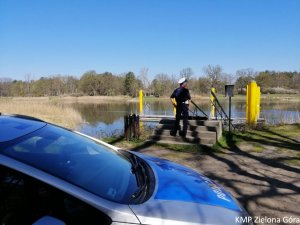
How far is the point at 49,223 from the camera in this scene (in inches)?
80.2

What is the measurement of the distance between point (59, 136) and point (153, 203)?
52.0 inches

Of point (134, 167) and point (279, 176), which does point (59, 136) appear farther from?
point (279, 176)

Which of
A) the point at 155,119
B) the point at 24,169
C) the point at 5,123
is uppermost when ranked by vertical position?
the point at 5,123

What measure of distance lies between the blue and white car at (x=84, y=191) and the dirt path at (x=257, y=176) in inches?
77.8

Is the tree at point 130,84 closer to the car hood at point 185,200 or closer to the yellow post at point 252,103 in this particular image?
the yellow post at point 252,103

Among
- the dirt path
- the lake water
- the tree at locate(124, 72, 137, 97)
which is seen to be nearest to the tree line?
the tree at locate(124, 72, 137, 97)

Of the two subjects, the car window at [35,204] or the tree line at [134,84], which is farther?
the tree line at [134,84]

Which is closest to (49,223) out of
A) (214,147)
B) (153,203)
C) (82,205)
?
(82,205)

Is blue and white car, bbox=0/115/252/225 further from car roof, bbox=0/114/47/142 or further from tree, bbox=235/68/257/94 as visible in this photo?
tree, bbox=235/68/257/94

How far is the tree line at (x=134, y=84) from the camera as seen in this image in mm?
80062

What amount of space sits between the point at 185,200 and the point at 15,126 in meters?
1.62

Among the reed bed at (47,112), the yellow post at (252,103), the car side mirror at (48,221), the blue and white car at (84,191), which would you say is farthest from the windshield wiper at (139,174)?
the reed bed at (47,112)

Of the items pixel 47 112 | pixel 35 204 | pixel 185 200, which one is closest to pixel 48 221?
pixel 35 204

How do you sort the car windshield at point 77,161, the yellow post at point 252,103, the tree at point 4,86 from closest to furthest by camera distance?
the car windshield at point 77,161
the yellow post at point 252,103
the tree at point 4,86
